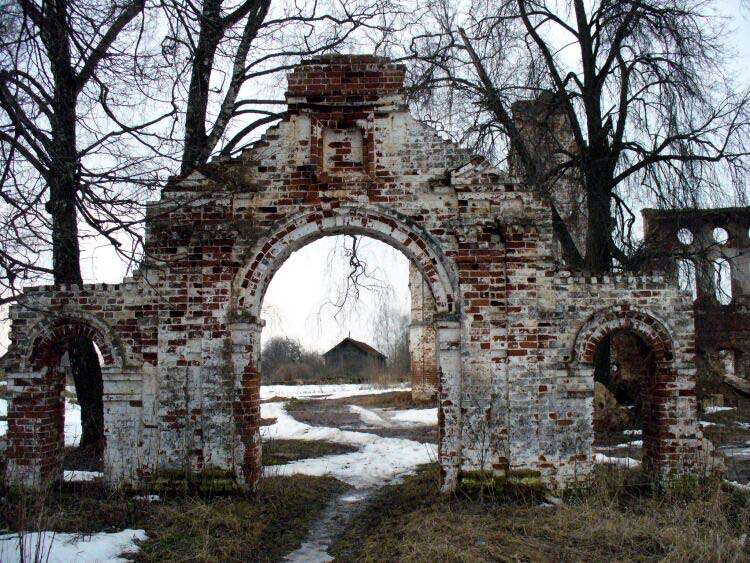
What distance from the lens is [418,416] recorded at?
17.5 meters

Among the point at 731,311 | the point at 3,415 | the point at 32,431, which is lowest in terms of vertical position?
the point at 3,415

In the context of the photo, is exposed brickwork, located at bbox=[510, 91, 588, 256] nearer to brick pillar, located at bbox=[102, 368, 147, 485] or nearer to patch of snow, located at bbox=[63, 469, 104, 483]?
brick pillar, located at bbox=[102, 368, 147, 485]

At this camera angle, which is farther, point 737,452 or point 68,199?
point 737,452

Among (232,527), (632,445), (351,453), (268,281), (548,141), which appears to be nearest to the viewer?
(232,527)

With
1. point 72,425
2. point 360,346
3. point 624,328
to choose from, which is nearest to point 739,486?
point 624,328

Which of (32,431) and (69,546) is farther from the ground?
(32,431)

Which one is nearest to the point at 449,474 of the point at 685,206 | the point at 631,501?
the point at 631,501

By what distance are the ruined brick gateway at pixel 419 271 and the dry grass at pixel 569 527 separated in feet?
1.47

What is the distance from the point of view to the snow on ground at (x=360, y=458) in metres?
10.1

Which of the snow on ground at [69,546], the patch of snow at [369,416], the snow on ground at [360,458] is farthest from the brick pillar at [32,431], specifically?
the patch of snow at [369,416]

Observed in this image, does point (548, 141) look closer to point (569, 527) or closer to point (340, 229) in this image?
point (340, 229)

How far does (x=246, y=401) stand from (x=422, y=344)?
13.7m

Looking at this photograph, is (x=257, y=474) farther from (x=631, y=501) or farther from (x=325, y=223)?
(x=631, y=501)

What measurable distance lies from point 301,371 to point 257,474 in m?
34.6
